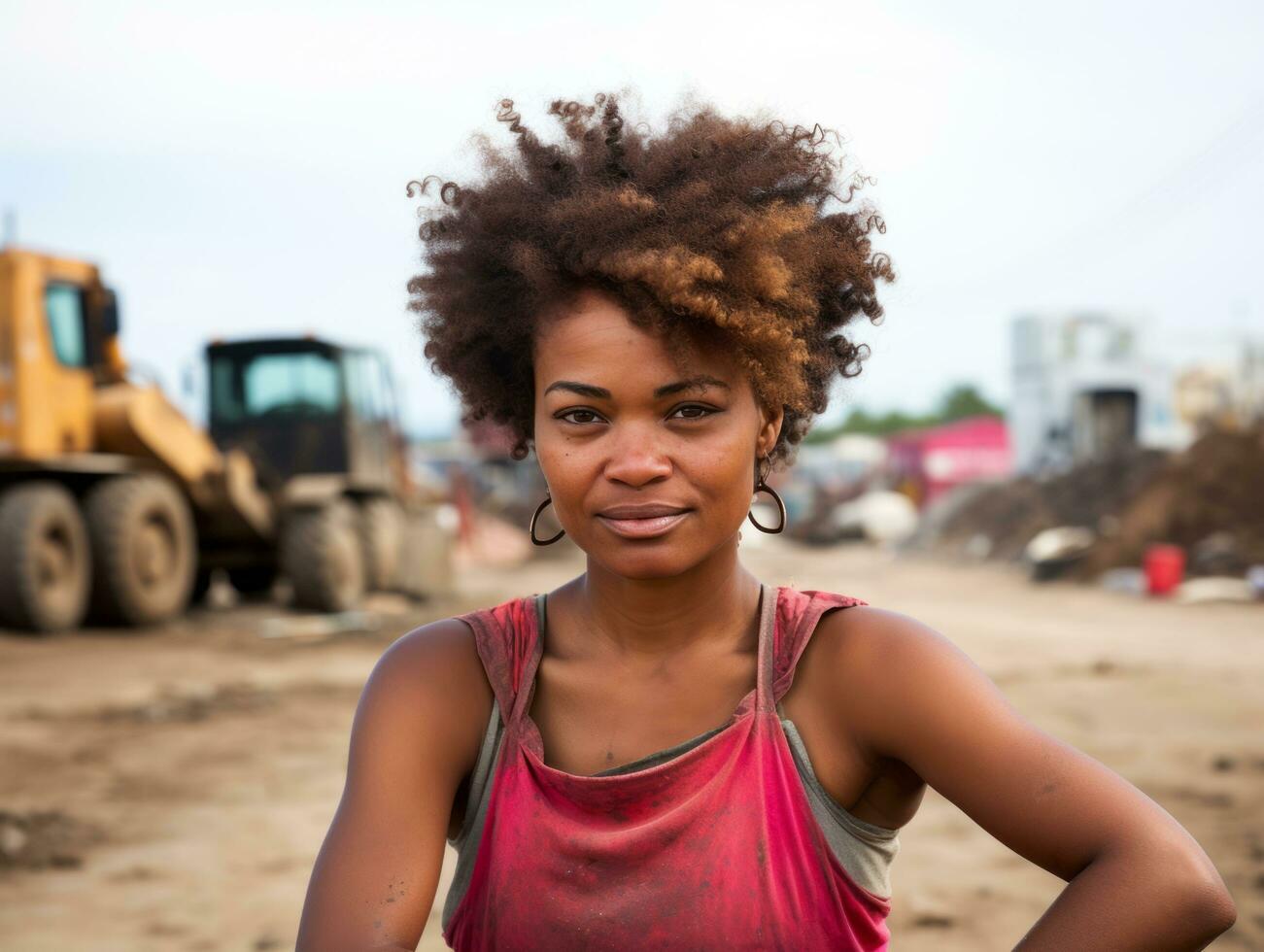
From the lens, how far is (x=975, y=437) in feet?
135

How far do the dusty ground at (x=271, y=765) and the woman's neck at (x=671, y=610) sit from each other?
2313 millimetres

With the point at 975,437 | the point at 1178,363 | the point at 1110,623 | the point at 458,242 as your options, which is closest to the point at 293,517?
the point at 1110,623

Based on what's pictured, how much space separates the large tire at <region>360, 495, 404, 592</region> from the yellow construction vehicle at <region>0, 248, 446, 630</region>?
0.07ft

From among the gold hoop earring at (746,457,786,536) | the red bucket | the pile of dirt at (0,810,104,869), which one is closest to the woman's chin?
the gold hoop earring at (746,457,786,536)

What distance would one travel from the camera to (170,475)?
11898mm

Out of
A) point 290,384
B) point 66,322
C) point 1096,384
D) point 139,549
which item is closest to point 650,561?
point 139,549

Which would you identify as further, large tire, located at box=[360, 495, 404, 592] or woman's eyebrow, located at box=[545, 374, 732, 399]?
large tire, located at box=[360, 495, 404, 592]

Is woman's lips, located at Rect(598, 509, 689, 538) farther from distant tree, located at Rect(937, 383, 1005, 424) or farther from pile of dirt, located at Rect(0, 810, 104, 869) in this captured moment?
distant tree, located at Rect(937, 383, 1005, 424)

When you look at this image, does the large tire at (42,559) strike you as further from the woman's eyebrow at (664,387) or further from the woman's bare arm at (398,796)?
the woman's eyebrow at (664,387)

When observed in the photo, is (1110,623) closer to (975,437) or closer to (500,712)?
(500,712)

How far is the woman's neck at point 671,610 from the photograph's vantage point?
6.35 feet

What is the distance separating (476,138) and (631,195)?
0.36m

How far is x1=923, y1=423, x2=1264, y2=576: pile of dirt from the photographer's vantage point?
17156 millimetres

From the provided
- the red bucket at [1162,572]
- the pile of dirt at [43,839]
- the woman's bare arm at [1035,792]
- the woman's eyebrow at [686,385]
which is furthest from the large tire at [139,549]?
the red bucket at [1162,572]
